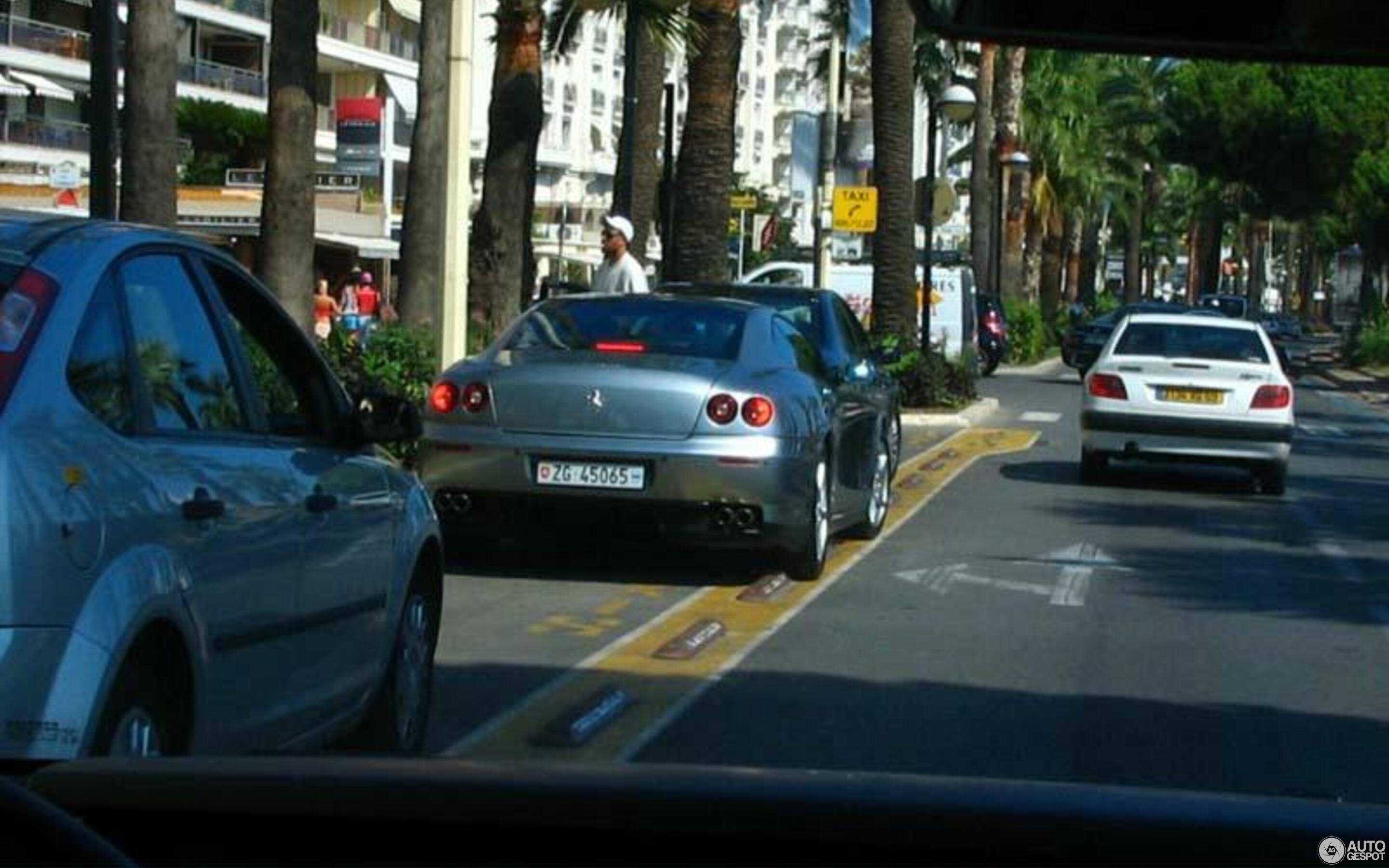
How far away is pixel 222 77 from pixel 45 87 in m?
13.0

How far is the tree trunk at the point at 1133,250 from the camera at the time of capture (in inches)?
3497

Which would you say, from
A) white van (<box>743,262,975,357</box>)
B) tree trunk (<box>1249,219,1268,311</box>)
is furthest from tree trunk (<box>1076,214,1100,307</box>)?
white van (<box>743,262,975,357</box>)

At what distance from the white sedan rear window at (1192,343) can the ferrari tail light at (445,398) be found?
9822 millimetres

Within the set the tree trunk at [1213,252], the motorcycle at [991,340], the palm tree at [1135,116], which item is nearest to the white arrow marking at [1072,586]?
the motorcycle at [991,340]

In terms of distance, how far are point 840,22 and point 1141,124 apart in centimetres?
4016

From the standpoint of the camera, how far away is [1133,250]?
299 ft

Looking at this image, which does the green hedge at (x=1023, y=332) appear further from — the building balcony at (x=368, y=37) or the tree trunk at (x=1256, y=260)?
the tree trunk at (x=1256, y=260)

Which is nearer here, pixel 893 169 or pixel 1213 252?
pixel 893 169

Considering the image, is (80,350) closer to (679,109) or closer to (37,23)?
(37,23)

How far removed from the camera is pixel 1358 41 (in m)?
4.86

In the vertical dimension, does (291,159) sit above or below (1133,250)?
below

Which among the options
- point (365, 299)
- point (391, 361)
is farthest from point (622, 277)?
point (365, 299)

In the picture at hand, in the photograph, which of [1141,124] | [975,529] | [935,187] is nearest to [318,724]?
[975,529]

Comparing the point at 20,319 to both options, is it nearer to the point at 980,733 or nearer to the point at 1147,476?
the point at 980,733
